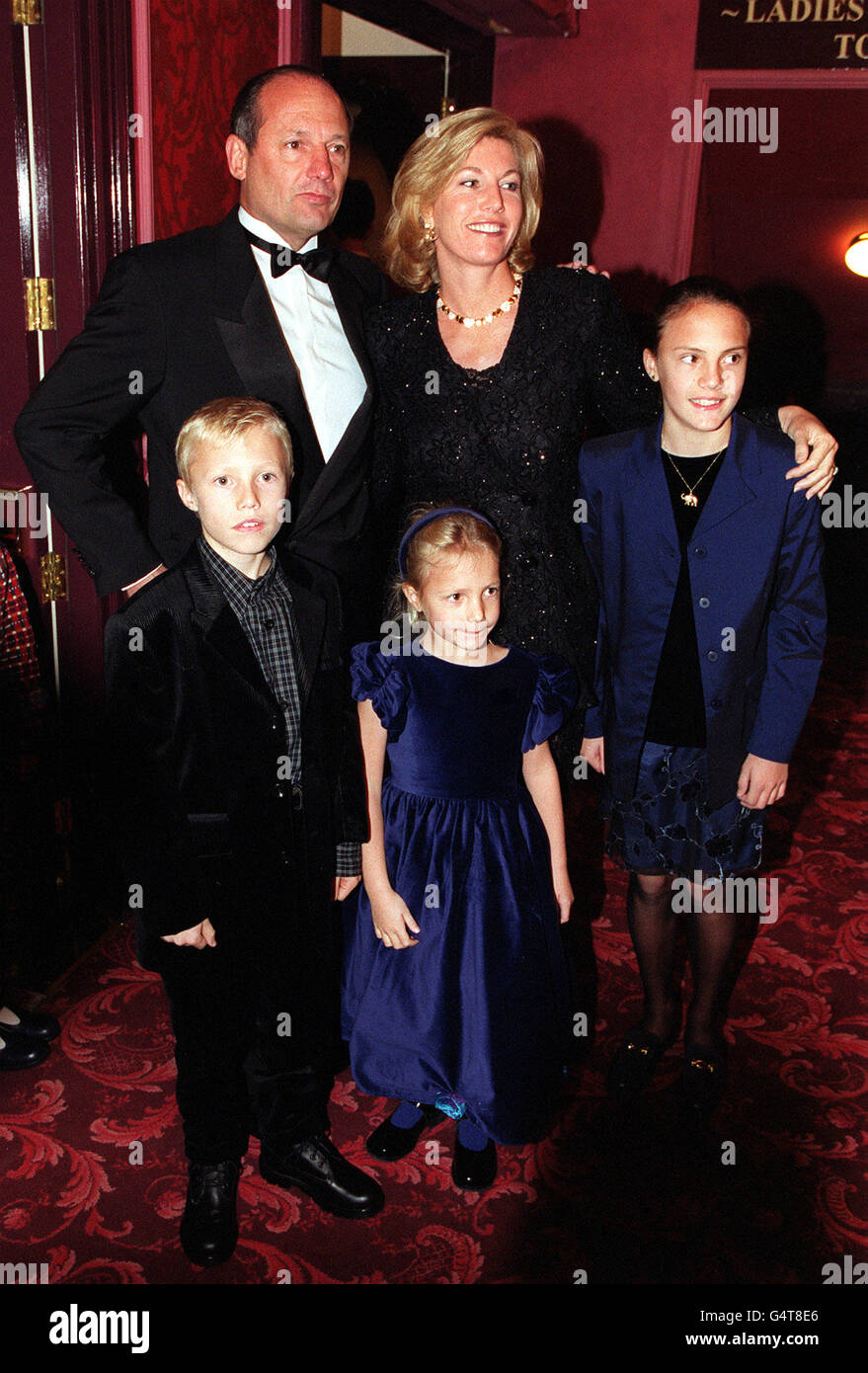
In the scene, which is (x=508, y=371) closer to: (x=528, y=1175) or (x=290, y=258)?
(x=290, y=258)

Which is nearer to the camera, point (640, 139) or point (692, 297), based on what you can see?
point (692, 297)

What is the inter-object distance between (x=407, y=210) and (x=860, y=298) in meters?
4.96

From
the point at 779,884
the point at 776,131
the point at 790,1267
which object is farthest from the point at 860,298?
the point at 790,1267

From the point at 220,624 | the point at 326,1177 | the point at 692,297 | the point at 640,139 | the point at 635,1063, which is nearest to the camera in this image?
the point at 220,624

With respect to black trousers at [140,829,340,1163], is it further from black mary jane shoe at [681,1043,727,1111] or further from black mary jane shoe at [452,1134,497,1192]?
black mary jane shoe at [681,1043,727,1111]

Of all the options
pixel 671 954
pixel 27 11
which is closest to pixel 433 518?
pixel 671 954

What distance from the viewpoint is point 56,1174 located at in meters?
2.17

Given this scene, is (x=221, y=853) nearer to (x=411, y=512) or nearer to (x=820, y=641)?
(x=411, y=512)

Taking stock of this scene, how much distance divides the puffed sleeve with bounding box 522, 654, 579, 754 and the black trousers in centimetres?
48

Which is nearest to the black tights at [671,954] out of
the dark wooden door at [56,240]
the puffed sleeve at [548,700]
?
the puffed sleeve at [548,700]

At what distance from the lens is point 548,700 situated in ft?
6.92

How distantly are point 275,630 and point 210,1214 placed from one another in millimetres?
1026

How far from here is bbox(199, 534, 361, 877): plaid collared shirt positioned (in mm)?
1855

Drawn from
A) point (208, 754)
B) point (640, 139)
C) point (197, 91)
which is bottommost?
point (208, 754)
